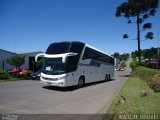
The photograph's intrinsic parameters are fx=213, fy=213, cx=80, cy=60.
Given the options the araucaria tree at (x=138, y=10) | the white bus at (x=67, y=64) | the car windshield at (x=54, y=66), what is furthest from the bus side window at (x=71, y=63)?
the araucaria tree at (x=138, y=10)

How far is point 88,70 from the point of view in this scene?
1905 cm

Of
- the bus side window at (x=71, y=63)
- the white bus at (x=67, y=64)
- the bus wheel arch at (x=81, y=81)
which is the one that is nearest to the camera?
the white bus at (x=67, y=64)

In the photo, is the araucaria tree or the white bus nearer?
the white bus

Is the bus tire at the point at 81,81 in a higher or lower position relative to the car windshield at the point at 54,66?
lower

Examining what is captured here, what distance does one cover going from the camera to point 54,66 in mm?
15648

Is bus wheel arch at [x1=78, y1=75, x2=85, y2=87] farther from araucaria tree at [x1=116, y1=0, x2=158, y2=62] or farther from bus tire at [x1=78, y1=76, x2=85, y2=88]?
araucaria tree at [x1=116, y1=0, x2=158, y2=62]

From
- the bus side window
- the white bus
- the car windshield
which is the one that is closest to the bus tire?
the white bus

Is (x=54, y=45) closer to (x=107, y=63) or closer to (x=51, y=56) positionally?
(x=51, y=56)

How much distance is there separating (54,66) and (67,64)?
1.03 meters

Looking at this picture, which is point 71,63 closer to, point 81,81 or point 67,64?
point 67,64

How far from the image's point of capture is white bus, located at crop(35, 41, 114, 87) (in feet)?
50.1

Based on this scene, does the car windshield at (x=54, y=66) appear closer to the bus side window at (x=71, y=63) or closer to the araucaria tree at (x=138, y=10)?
the bus side window at (x=71, y=63)

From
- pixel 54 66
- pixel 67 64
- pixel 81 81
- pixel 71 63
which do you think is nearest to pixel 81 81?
pixel 81 81

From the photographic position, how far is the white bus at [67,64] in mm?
15266
